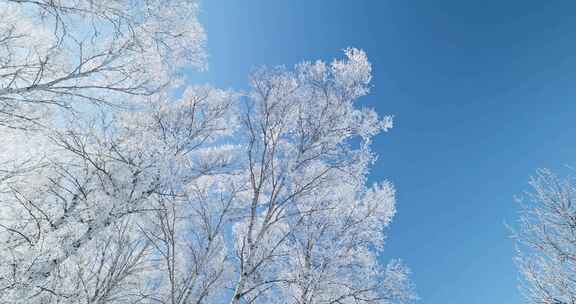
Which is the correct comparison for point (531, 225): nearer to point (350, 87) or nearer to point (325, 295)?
point (325, 295)

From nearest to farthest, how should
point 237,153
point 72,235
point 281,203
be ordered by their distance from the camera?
point 281,203, point 72,235, point 237,153

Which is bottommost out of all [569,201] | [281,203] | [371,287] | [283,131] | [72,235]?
[371,287]

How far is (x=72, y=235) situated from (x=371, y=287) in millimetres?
5154

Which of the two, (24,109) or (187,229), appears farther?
(187,229)

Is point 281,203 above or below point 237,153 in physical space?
below

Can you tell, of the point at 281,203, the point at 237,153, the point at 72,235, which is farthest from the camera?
the point at 237,153

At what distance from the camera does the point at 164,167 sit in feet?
15.2

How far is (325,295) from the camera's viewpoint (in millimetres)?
6043

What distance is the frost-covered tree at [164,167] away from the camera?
12.1 ft

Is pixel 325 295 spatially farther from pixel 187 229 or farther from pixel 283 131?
pixel 283 131

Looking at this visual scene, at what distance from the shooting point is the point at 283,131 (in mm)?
5023

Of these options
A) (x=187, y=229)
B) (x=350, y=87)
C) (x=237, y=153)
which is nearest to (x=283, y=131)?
(x=350, y=87)

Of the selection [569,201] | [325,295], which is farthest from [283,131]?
[569,201]

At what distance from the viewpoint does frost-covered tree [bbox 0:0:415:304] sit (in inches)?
145
